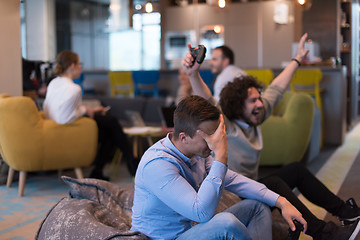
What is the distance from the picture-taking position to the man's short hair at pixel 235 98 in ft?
8.47

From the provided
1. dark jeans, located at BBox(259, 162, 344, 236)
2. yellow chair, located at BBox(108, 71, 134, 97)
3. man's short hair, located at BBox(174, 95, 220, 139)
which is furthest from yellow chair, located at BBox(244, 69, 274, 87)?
man's short hair, located at BBox(174, 95, 220, 139)

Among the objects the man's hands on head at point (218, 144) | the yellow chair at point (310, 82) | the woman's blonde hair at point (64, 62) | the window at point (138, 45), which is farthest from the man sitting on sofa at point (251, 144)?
the window at point (138, 45)

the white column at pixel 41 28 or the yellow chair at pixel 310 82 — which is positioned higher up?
the white column at pixel 41 28

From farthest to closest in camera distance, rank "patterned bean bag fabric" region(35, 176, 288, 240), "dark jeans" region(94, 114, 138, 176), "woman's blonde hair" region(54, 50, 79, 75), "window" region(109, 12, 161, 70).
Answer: "window" region(109, 12, 161, 70)
"dark jeans" region(94, 114, 138, 176)
"woman's blonde hair" region(54, 50, 79, 75)
"patterned bean bag fabric" region(35, 176, 288, 240)

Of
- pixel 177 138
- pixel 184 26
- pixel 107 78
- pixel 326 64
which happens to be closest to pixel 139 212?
pixel 177 138

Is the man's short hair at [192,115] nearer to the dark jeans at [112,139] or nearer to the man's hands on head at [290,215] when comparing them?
the man's hands on head at [290,215]

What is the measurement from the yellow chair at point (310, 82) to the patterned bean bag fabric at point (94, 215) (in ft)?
11.8

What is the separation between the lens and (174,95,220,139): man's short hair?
5.54 ft

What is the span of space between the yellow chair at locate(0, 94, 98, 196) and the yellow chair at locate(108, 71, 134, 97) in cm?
440

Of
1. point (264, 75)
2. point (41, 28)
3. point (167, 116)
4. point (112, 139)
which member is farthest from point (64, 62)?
point (41, 28)

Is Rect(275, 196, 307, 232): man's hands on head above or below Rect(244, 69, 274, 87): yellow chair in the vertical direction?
below

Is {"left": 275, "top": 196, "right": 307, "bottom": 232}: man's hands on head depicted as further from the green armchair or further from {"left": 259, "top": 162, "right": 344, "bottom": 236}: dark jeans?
the green armchair

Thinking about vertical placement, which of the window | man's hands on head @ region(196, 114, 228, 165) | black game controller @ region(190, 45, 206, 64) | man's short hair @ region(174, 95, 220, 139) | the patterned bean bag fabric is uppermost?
the window

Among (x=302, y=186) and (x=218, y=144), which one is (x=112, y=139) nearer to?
(x=302, y=186)
